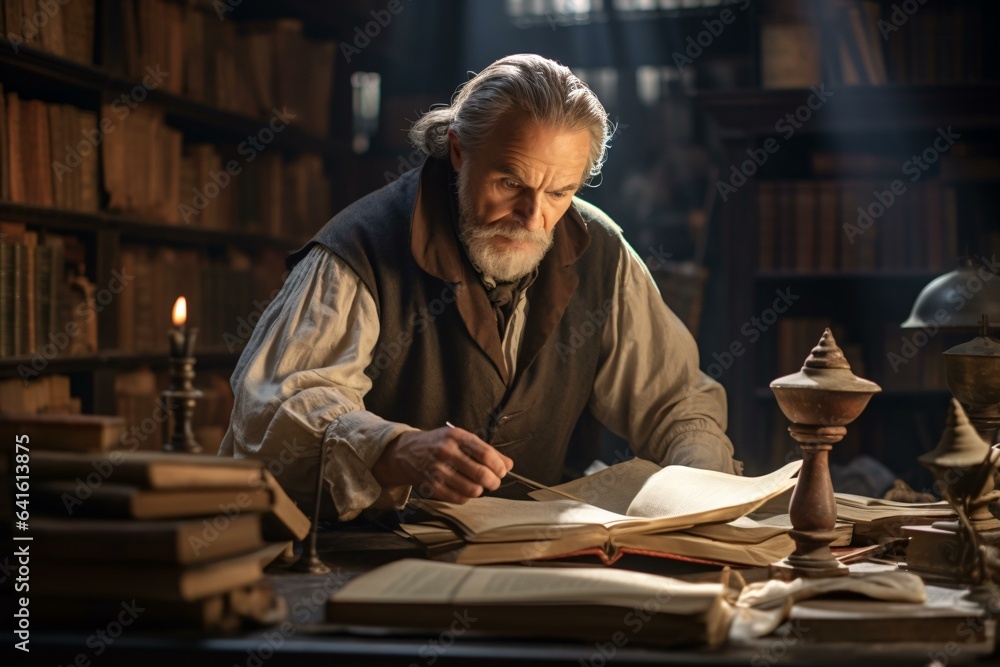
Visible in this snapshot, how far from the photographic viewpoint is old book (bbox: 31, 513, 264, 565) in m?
1.15

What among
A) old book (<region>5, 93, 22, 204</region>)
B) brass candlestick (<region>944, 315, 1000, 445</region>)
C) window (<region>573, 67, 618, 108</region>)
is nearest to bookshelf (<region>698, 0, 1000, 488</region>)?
window (<region>573, 67, 618, 108</region>)

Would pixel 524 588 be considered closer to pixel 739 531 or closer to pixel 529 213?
pixel 739 531

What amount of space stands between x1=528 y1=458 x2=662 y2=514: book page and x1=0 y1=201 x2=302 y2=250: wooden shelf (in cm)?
228

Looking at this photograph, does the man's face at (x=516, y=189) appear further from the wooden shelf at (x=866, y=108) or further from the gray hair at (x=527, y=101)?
the wooden shelf at (x=866, y=108)

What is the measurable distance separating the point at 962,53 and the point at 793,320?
1291mm

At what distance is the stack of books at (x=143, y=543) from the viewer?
A: 116cm

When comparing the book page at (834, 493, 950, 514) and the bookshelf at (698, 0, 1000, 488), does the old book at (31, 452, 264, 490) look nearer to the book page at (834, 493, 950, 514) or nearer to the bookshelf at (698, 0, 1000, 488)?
the book page at (834, 493, 950, 514)

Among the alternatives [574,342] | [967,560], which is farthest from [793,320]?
[967,560]

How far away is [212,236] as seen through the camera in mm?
4520

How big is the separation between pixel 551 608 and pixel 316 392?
0.84 m

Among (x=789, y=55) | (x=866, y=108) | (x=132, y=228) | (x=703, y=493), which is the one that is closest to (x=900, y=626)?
(x=703, y=493)

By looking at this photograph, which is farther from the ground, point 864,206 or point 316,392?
point 864,206

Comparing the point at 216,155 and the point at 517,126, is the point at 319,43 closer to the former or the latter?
the point at 216,155

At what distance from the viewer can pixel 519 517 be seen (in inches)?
62.1
